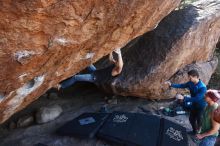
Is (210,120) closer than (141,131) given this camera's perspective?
Yes

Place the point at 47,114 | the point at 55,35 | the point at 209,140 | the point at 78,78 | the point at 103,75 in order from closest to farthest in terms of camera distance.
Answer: the point at 55,35
the point at 209,140
the point at 47,114
the point at 78,78
the point at 103,75

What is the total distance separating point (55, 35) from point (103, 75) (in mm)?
4206

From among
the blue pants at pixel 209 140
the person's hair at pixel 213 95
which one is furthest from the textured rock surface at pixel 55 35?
the blue pants at pixel 209 140

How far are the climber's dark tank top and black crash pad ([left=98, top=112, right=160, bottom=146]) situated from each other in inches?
58.5

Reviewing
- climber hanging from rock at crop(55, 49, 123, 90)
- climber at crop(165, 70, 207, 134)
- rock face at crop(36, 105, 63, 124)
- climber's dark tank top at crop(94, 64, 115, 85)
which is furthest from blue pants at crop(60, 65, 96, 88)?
climber at crop(165, 70, 207, 134)

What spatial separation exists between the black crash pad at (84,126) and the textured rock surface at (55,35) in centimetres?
144

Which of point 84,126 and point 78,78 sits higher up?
point 78,78

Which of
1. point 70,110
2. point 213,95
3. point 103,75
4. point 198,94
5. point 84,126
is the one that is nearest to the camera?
point 213,95

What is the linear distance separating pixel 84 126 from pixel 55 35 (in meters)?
2.98

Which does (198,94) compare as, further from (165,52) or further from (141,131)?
(165,52)

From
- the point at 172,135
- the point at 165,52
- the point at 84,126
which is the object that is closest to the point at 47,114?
the point at 84,126

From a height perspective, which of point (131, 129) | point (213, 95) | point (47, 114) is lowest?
point (131, 129)

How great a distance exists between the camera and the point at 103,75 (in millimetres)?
8320

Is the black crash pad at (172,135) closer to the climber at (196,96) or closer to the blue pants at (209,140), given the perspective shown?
the climber at (196,96)
